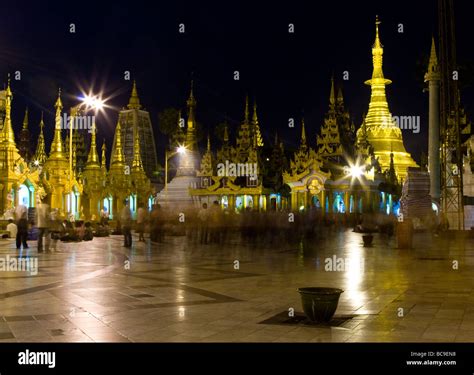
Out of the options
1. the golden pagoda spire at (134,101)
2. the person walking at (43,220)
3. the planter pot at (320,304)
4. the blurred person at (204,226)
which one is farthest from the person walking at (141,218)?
the golden pagoda spire at (134,101)

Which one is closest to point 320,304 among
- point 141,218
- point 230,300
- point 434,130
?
point 230,300

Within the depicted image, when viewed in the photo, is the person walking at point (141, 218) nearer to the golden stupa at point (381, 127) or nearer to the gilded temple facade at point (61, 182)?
the gilded temple facade at point (61, 182)

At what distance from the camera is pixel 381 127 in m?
85.1

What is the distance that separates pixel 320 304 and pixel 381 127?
79929 mm

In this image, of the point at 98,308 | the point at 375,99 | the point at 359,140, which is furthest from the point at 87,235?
the point at 375,99

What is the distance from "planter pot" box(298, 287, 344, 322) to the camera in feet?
25.9

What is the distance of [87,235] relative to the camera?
28.6 meters

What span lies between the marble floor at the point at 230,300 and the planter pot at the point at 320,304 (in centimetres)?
15

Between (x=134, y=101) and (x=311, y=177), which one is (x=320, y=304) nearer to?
(x=311, y=177)

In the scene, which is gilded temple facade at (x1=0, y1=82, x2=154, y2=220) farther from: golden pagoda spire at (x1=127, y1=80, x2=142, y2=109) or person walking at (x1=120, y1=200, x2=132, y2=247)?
golden pagoda spire at (x1=127, y1=80, x2=142, y2=109)

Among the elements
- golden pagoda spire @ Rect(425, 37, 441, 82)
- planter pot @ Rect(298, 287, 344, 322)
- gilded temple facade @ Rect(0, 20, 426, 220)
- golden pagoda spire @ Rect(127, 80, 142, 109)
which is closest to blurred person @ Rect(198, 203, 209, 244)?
planter pot @ Rect(298, 287, 344, 322)

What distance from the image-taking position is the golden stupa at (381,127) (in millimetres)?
82000

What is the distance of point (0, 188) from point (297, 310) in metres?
34.6
